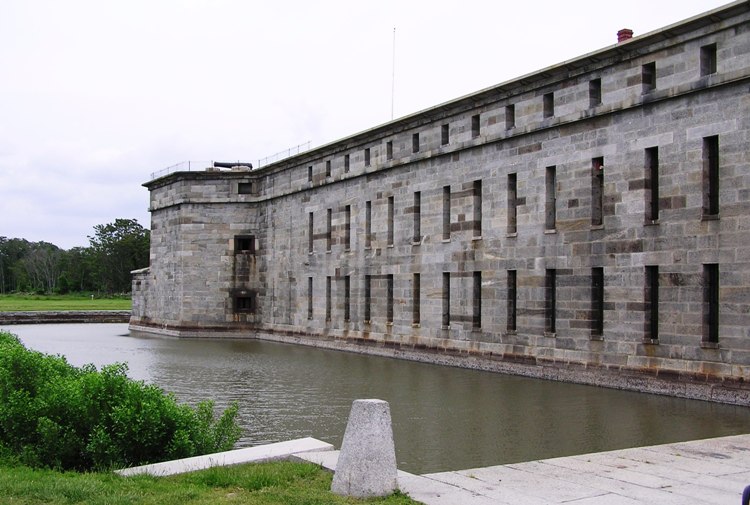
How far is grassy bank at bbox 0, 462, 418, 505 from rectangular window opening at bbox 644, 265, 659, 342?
15.3 meters

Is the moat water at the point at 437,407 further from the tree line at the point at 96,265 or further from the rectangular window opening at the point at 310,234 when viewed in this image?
the tree line at the point at 96,265

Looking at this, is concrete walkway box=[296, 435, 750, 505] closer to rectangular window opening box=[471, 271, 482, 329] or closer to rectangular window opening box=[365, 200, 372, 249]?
rectangular window opening box=[471, 271, 482, 329]

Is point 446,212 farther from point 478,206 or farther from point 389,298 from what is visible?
point 389,298

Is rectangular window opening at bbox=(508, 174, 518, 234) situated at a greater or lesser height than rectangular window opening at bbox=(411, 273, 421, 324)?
greater

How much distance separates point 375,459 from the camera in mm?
8195

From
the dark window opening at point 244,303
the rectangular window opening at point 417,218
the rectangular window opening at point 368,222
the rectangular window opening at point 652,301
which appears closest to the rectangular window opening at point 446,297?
the rectangular window opening at point 417,218

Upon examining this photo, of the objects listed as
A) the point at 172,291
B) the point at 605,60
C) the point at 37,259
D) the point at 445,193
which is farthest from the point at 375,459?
the point at 37,259

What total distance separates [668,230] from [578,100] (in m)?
5.29

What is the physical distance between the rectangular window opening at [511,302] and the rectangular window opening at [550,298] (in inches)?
71.4

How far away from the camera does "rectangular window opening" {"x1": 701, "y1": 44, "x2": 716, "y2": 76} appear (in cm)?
2119

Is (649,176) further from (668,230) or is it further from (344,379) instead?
(344,379)

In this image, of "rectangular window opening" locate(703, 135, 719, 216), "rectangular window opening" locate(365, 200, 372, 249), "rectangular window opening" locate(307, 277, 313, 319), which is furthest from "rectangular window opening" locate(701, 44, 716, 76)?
"rectangular window opening" locate(307, 277, 313, 319)

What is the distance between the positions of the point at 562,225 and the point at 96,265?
102 m

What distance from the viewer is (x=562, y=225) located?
→ 2542 cm
